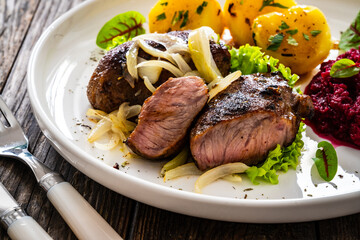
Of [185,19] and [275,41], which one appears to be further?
[185,19]

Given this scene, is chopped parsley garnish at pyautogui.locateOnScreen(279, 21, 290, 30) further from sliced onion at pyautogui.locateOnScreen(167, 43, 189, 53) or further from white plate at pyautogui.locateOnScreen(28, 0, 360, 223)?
sliced onion at pyautogui.locateOnScreen(167, 43, 189, 53)

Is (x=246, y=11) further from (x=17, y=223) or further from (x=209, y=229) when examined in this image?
(x=17, y=223)

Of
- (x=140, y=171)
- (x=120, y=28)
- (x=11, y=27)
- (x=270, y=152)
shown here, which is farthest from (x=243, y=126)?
(x=11, y=27)

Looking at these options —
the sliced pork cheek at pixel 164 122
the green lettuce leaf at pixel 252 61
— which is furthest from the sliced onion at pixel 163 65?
the green lettuce leaf at pixel 252 61

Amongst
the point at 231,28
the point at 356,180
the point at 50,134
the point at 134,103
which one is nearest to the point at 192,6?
the point at 231,28

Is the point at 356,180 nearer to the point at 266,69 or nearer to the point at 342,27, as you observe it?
the point at 266,69

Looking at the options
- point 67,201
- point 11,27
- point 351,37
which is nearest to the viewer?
point 67,201

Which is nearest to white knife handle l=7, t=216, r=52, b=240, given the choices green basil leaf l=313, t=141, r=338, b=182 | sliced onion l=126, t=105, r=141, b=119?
sliced onion l=126, t=105, r=141, b=119
